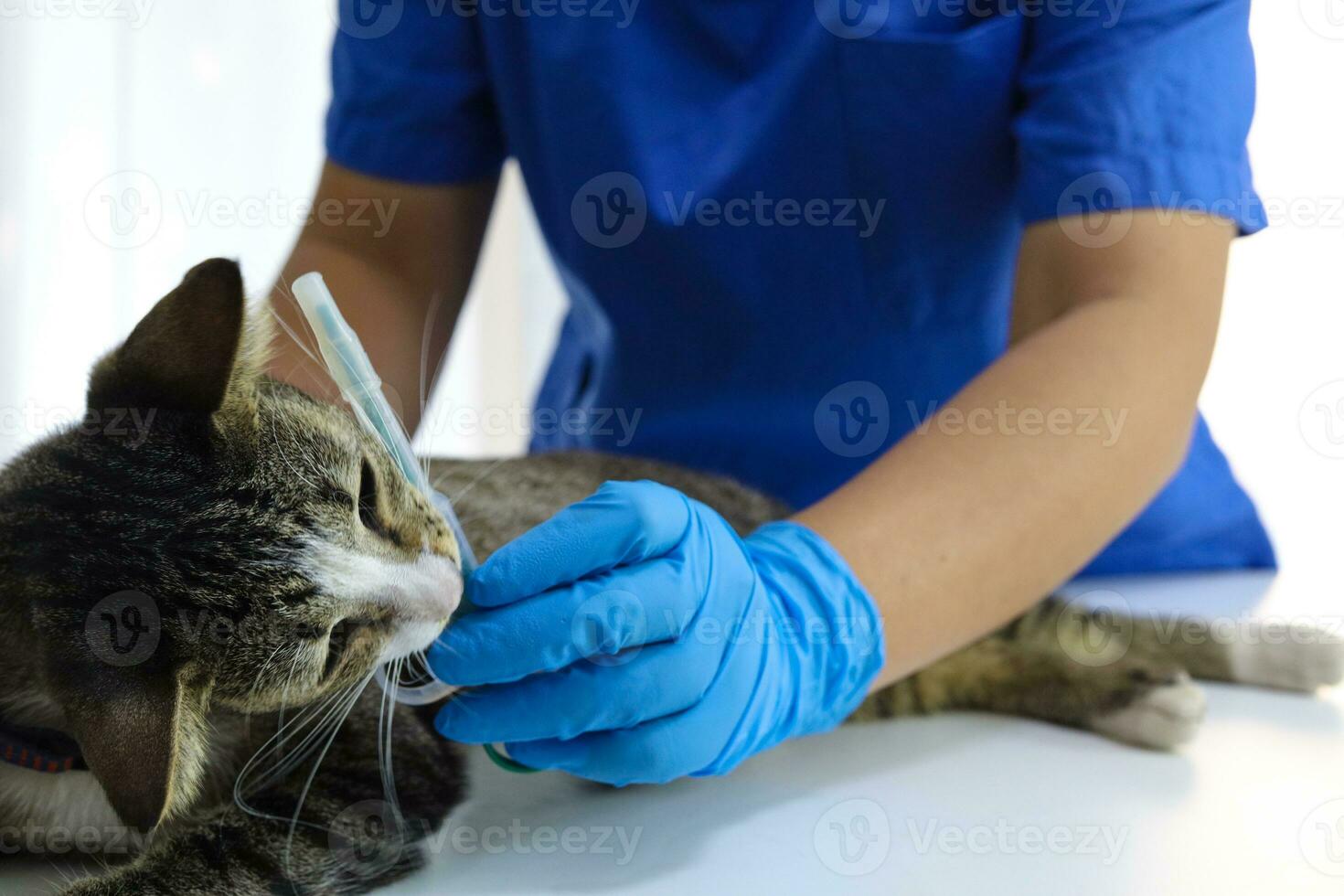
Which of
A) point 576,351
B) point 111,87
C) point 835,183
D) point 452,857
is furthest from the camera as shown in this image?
point 111,87

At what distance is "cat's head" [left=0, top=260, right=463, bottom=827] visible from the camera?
0.58 meters

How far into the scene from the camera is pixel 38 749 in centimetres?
64

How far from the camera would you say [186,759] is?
0.57 m

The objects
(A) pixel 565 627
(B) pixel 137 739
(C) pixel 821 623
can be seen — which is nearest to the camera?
(B) pixel 137 739

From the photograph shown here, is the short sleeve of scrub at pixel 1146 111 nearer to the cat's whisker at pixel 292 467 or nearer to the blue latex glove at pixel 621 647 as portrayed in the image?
the blue latex glove at pixel 621 647

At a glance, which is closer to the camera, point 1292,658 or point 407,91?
point 1292,658

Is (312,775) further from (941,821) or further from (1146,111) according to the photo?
(1146,111)

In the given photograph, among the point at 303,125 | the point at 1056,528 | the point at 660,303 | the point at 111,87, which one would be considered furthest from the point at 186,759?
the point at 303,125

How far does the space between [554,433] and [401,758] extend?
2.68 feet

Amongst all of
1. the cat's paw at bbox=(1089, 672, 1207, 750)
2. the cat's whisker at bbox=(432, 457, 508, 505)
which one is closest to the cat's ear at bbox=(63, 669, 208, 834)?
the cat's whisker at bbox=(432, 457, 508, 505)

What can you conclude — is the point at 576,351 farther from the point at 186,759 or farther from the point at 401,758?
the point at 186,759

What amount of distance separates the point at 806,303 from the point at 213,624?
0.75 m

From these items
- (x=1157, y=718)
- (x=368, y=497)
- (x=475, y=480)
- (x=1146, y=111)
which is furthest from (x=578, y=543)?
(x=1146, y=111)

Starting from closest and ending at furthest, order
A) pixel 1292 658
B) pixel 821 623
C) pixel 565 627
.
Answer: pixel 565 627 → pixel 821 623 → pixel 1292 658
